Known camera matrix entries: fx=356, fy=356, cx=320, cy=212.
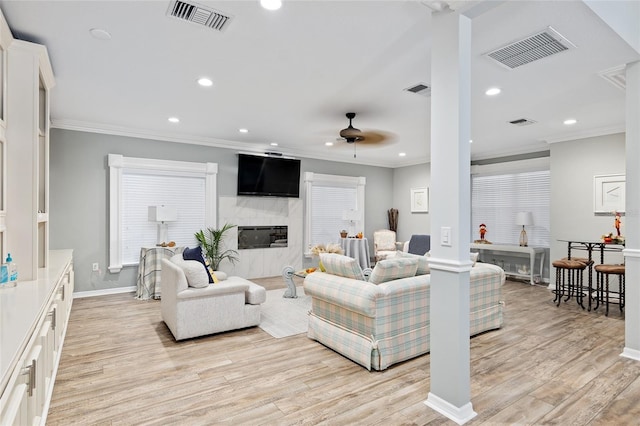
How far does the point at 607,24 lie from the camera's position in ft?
8.26

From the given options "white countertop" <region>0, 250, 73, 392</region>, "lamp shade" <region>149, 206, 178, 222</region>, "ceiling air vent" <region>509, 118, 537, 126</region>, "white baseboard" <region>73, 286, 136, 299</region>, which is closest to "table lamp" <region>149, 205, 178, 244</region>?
"lamp shade" <region>149, 206, 178, 222</region>

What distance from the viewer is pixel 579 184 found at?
5.66m

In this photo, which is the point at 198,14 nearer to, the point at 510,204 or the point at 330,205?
the point at 330,205

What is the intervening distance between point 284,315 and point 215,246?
8.10ft

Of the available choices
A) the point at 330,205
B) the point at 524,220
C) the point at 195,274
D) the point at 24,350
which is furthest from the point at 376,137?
the point at 24,350

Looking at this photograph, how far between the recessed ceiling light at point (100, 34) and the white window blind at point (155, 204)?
3.28 m

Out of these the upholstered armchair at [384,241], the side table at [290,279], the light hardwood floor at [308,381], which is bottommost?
the light hardwood floor at [308,381]

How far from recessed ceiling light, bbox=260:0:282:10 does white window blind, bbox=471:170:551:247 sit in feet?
19.8

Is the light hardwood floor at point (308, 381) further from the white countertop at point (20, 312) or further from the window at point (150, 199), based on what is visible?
the window at point (150, 199)

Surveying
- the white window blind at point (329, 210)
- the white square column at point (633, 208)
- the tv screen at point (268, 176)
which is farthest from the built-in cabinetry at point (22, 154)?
the white window blind at point (329, 210)

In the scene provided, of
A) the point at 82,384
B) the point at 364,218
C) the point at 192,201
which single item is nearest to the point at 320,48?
the point at 82,384

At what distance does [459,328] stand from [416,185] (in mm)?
6594

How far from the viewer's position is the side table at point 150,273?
5.28 m

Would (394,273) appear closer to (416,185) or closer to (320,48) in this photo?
(320,48)
